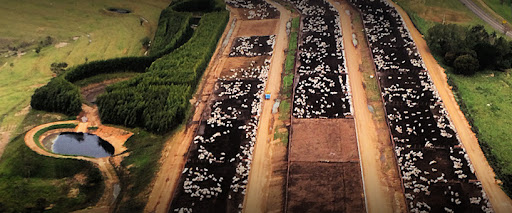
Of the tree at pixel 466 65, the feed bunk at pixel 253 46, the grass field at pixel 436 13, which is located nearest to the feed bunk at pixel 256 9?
the feed bunk at pixel 253 46

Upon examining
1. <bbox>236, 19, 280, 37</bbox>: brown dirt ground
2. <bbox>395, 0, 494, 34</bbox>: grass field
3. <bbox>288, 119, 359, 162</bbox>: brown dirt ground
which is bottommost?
<bbox>395, 0, 494, 34</bbox>: grass field

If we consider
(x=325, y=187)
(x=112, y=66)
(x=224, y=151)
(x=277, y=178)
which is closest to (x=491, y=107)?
(x=325, y=187)

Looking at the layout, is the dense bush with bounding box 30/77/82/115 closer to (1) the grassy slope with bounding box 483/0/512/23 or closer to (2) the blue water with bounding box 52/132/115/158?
(2) the blue water with bounding box 52/132/115/158

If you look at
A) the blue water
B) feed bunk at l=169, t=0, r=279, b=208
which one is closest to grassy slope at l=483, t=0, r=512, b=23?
feed bunk at l=169, t=0, r=279, b=208

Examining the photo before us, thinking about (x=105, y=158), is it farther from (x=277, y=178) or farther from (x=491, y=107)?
(x=491, y=107)

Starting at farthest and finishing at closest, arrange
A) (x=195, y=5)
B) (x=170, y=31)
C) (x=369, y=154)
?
1. (x=195, y=5)
2. (x=170, y=31)
3. (x=369, y=154)

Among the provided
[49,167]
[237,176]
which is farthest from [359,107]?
[49,167]
